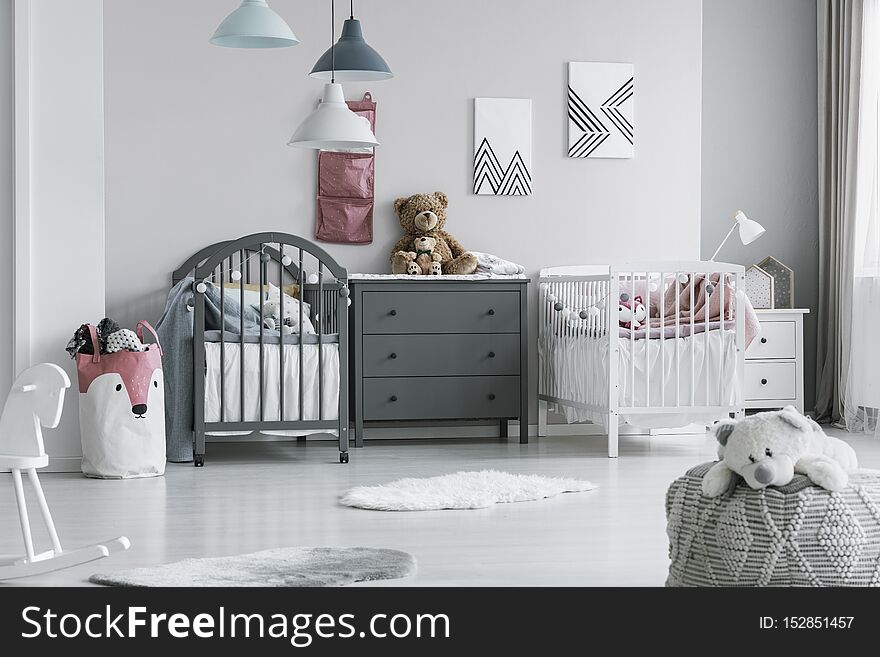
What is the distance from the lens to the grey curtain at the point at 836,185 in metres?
5.27

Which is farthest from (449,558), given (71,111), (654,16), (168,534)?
(654,16)

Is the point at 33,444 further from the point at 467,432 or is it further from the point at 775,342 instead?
the point at 775,342

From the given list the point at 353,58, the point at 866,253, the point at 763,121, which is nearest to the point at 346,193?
the point at 353,58

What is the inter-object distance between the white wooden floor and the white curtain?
2.05ft

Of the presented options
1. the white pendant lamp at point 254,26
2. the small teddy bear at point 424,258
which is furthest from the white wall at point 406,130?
the white pendant lamp at point 254,26

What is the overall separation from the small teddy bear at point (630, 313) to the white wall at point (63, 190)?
79.3 inches

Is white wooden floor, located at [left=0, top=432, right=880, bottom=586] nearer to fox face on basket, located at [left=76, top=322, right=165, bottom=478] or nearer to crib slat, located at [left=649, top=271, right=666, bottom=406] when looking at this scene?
fox face on basket, located at [left=76, top=322, right=165, bottom=478]

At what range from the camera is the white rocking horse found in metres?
2.33

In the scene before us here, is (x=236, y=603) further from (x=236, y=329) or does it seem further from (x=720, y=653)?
(x=236, y=329)

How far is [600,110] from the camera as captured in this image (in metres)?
5.09

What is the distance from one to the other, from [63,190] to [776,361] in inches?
130

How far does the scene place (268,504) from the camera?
3.28m

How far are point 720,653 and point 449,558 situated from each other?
1.05 meters

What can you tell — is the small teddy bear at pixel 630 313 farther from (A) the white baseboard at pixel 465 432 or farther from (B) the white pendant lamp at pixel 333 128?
(B) the white pendant lamp at pixel 333 128
